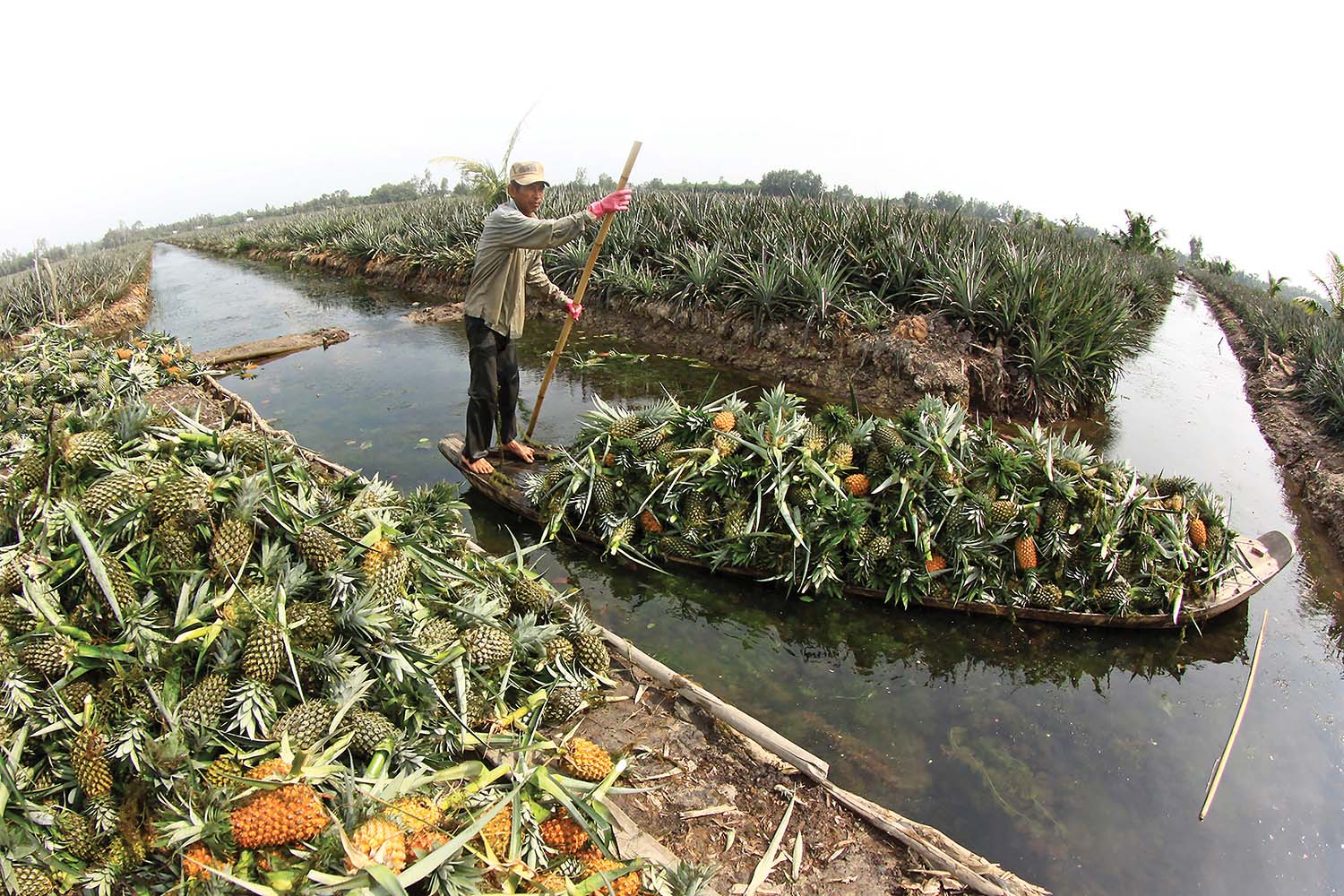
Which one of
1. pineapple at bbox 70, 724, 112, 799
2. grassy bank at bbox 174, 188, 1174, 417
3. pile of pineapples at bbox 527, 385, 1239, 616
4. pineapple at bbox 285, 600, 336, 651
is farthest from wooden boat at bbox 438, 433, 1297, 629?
grassy bank at bbox 174, 188, 1174, 417

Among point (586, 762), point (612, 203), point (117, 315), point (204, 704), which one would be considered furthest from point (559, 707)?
point (117, 315)

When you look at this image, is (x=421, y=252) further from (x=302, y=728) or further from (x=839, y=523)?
(x=302, y=728)

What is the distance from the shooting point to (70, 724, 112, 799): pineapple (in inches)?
79.2

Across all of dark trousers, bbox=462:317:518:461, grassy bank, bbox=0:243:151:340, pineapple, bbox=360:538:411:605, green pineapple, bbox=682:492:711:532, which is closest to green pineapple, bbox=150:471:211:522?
pineapple, bbox=360:538:411:605

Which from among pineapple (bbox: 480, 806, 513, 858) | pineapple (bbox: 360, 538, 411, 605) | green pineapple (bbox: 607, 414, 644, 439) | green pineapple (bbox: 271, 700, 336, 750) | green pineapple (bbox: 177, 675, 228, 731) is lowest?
pineapple (bbox: 480, 806, 513, 858)

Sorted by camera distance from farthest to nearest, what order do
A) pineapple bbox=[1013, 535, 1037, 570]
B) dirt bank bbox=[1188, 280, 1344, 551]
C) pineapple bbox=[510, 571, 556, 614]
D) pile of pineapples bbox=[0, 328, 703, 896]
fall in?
dirt bank bbox=[1188, 280, 1344, 551] → pineapple bbox=[1013, 535, 1037, 570] → pineapple bbox=[510, 571, 556, 614] → pile of pineapples bbox=[0, 328, 703, 896]

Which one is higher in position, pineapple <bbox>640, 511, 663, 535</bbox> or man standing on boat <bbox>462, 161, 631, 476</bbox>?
man standing on boat <bbox>462, 161, 631, 476</bbox>

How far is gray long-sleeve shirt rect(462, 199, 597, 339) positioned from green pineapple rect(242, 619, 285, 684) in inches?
114

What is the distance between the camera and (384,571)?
266 centimetres

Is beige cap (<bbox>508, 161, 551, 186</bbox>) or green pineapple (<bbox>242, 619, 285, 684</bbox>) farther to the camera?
beige cap (<bbox>508, 161, 551, 186</bbox>)

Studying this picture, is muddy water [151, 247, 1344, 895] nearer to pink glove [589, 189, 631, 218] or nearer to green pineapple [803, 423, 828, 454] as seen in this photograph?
green pineapple [803, 423, 828, 454]

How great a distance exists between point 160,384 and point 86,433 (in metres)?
4.19

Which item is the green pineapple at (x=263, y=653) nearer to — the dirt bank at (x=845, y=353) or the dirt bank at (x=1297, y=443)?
the dirt bank at (x=845, y=353)

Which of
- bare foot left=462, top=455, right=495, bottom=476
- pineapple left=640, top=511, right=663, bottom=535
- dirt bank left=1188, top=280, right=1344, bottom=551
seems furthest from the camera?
dirt bank left=1188, top=280, right=1344, bottom=551
